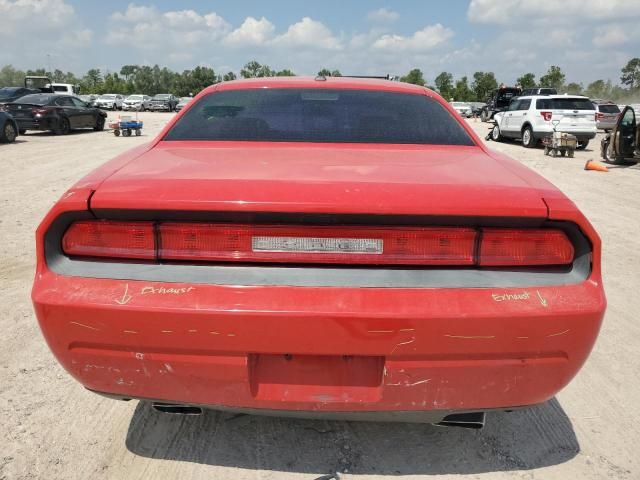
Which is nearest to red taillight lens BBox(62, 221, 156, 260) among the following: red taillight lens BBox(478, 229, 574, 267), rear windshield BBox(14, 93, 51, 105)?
red taillight lens BBox(478, 229, 574, 267)

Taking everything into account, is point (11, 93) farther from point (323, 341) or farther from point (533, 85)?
point (533, 85)

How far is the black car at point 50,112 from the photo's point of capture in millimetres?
17906

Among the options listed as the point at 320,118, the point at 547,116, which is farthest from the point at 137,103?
the point at 320,118

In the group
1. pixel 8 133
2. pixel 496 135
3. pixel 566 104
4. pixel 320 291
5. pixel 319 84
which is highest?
pixel 319 84

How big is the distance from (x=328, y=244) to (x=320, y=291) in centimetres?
17

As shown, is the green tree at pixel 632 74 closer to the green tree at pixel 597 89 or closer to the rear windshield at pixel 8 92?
the green tree at pixel 597 89

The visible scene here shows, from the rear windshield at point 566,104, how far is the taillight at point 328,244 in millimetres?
16809

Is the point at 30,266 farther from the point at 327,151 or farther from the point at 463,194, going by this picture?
the point at 463,194

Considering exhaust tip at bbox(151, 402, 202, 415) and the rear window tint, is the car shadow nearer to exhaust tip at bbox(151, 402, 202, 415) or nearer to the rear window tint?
exhaust tip at bbox(151, 402, 202, 415)

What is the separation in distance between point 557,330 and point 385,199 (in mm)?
753

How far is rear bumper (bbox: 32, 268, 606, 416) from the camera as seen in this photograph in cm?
173

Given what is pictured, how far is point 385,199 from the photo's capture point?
69.1 inches

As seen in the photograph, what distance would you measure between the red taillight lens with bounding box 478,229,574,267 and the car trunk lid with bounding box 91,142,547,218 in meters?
0.09

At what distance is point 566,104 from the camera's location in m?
16.6
